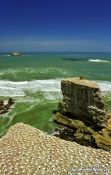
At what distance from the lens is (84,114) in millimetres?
28594

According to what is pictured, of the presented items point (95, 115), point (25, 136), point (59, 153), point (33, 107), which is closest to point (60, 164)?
point (59, 153)

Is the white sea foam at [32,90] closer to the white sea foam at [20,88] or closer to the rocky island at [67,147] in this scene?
the white sea foam at [20,88]

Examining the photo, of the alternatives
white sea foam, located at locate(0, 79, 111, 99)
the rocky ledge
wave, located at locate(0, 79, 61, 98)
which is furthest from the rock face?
wave, located at locate(0, 79, 61, 98)

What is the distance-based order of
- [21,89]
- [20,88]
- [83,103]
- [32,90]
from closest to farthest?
1. [83,103]
2. [32,90]
3. [21,89]
4. [20,88]

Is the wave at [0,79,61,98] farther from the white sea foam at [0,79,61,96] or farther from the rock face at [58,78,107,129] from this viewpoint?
the rock face at [58,78,107,129]

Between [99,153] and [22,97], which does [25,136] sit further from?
[22,97]

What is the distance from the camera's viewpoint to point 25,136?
20.3 m

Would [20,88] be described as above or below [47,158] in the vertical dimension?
below

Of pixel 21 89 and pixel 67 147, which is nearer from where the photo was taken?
pixel 67 147

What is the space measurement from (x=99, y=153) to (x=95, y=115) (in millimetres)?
9709

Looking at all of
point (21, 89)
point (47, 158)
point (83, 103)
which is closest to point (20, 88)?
point (21, 89)

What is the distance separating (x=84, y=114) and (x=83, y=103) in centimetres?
86

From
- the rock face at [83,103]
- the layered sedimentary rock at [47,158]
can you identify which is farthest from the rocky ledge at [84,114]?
the layered sedimentary rock at [47,158]

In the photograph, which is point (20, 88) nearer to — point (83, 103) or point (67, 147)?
point (83, 103)
